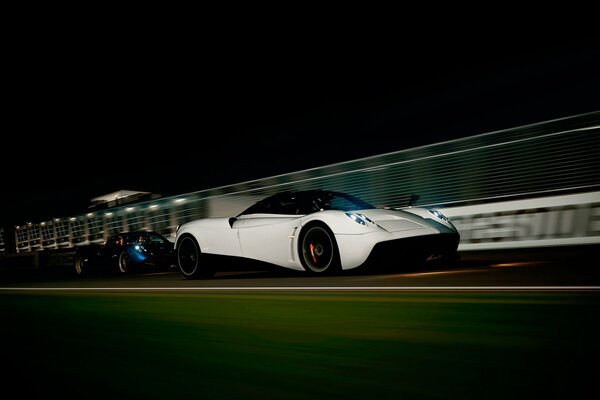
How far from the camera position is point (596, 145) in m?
10.3

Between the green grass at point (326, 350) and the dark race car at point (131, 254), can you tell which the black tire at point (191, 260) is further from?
the green grass at point (326, 350)

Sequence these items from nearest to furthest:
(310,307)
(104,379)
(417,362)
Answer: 1. (417,362)
2. (104,379)
3. (310,307)

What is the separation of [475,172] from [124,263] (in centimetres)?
805

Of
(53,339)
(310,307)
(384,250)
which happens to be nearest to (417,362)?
(310,307)

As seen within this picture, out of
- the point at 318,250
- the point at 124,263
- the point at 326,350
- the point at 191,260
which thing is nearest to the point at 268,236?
the point at 318,250

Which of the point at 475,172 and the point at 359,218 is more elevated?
the point at 475,172

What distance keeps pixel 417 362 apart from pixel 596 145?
28.7ft

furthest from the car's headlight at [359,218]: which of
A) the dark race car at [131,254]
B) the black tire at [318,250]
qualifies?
the dark race car at [131,254]

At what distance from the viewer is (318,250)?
8.34m

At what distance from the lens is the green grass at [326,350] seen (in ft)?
7.98

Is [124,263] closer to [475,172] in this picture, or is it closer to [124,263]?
[124,263]

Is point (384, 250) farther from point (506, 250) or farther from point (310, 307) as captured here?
point (506, 250)

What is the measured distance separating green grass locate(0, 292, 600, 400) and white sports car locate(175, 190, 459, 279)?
237 centimetres

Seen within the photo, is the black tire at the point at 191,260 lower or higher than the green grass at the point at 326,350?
higher
